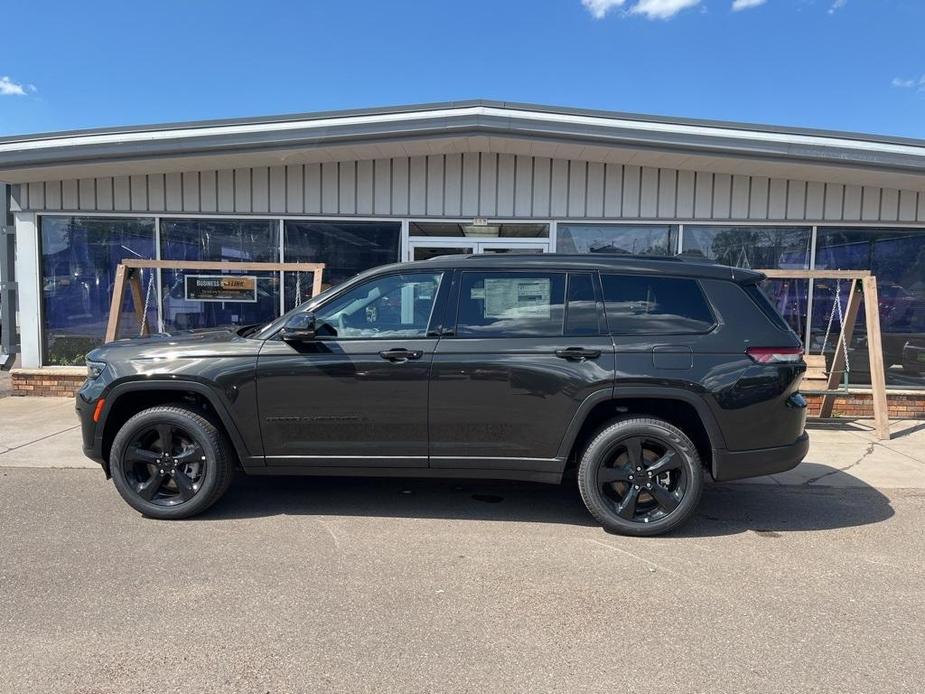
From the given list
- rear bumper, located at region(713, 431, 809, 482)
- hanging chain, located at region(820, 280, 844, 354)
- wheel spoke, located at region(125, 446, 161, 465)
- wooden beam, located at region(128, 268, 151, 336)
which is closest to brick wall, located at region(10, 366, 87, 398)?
wooden beam, located at region(128, 268, 151, 336)

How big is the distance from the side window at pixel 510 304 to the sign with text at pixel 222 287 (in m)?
5.65

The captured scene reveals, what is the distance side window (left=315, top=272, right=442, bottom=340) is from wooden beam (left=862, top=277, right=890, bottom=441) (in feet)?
17.4

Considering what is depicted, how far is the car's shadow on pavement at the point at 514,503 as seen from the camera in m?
4.47

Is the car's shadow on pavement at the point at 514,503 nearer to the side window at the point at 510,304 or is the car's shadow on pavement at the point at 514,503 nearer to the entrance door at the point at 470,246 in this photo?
the side window at the point at 510,304

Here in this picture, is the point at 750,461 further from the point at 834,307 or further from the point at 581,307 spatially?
the point at 834,307

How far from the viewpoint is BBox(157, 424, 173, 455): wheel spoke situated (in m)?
4.29

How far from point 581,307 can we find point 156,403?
3.08 metres

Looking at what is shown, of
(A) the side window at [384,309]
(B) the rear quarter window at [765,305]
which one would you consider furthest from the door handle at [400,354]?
(B) the rear quarter window at [765,305]

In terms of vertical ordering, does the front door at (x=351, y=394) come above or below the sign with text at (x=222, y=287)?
below

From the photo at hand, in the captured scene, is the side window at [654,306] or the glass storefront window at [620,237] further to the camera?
the glass storefront window at [620,237]

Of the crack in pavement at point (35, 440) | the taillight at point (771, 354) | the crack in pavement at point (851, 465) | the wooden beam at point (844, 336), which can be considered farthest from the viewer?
the wooden beam at point (844, 336)

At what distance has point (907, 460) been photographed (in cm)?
616

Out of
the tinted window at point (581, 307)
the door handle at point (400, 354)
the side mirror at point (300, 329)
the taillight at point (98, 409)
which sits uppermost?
the tinted window at point (581, 307)

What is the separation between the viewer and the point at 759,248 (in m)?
8.73
